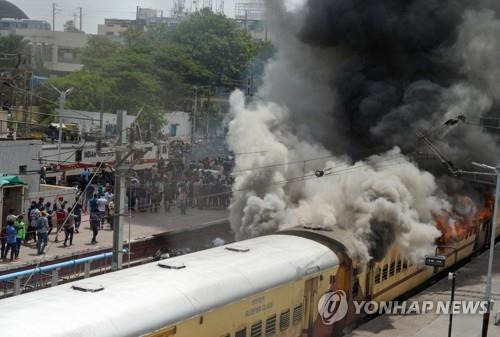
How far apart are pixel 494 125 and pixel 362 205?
8.76 meters

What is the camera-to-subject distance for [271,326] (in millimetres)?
11023

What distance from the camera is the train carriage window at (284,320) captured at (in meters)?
11.3

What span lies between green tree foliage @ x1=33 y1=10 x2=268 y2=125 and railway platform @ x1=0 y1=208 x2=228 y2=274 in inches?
751

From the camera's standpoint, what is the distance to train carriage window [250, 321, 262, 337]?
10.5m

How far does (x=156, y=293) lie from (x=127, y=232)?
44.2ft

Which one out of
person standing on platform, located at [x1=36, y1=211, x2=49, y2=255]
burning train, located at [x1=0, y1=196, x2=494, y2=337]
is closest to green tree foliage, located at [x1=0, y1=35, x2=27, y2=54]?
person standing on platform, located at [x1=36, y1=211, x2=49, y2=255]

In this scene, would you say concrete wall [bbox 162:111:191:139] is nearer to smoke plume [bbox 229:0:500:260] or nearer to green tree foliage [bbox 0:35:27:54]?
green tree foliage [bbox 0:35:27:54]

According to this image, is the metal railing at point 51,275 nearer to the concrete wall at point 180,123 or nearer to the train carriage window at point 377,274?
the train carriage window at point 377,274

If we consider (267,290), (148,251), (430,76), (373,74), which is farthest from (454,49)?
(267,290)

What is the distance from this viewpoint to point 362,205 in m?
15.1

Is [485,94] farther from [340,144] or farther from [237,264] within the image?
[237,264]

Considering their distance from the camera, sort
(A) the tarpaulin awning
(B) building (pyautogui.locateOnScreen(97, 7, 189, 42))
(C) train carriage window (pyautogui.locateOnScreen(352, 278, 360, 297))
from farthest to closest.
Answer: (B) building (pyautogui.locateOnScreen(97, 7, 189, 42)), (A) the tarpaulin awning, (C) train carriage window (pyautogui.locateOnScreen(352, 278, 360, 297))

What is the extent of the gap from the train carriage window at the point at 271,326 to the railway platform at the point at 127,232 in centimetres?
462

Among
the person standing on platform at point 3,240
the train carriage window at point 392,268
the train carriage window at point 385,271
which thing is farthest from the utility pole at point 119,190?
the train carriage window at point 392,268
